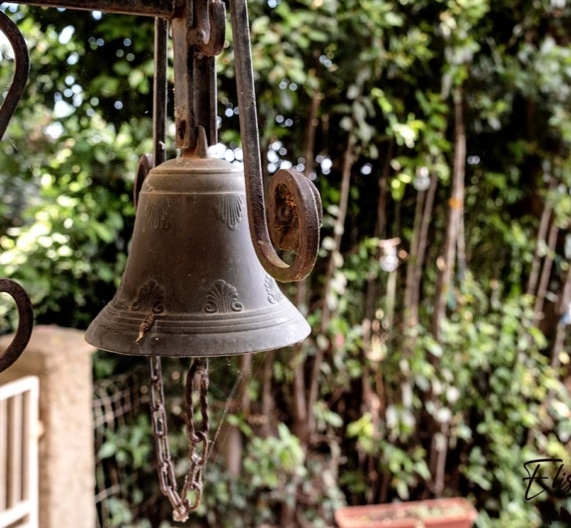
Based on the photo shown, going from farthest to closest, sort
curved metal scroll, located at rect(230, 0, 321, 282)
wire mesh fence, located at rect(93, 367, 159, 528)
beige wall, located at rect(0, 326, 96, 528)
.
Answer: wire mesh fence, located at rect(93, 367, 159, 528)
beige wall, located at rect(0, 326, 96, 528)
curved metal scroll, located at rect(230, 0, 321, 282)

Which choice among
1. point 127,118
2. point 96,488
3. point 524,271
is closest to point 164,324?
point 127,118

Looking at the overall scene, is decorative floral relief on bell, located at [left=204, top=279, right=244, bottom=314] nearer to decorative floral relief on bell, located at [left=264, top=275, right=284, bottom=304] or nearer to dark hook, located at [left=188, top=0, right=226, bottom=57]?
decorative floral relief on bell, located at [left=264, top=275, right=284, bottom=304]

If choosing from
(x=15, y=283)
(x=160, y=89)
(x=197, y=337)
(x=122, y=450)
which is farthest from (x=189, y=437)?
(x=122, y=450)

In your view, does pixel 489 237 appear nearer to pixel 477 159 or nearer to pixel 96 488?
pixel 477 159

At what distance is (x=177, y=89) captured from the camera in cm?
80

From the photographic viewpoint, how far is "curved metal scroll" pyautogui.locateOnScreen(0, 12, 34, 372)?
707 millimetres

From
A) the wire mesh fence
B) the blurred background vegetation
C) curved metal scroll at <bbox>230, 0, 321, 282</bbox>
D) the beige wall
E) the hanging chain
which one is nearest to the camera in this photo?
curved metal scroll at <bbox>230, 0, 321, 282</bbox>

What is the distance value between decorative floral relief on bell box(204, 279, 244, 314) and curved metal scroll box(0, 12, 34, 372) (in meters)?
0.20

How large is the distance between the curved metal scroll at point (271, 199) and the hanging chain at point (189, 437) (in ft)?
0.75

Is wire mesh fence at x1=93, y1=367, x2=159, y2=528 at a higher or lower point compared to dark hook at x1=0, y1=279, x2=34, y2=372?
lower

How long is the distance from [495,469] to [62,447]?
176cm

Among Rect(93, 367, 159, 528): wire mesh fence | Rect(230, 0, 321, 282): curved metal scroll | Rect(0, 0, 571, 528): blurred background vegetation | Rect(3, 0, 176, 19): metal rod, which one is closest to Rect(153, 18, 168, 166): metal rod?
Rect(3, 0, 176, 19): metal rod

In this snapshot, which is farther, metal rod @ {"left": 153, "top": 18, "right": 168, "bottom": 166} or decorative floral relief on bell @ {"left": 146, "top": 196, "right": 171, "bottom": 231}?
metal rod @ {"left": 153, "top": 18, "right": 168, "bottom": 166}

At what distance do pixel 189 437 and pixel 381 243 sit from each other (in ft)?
6.02
